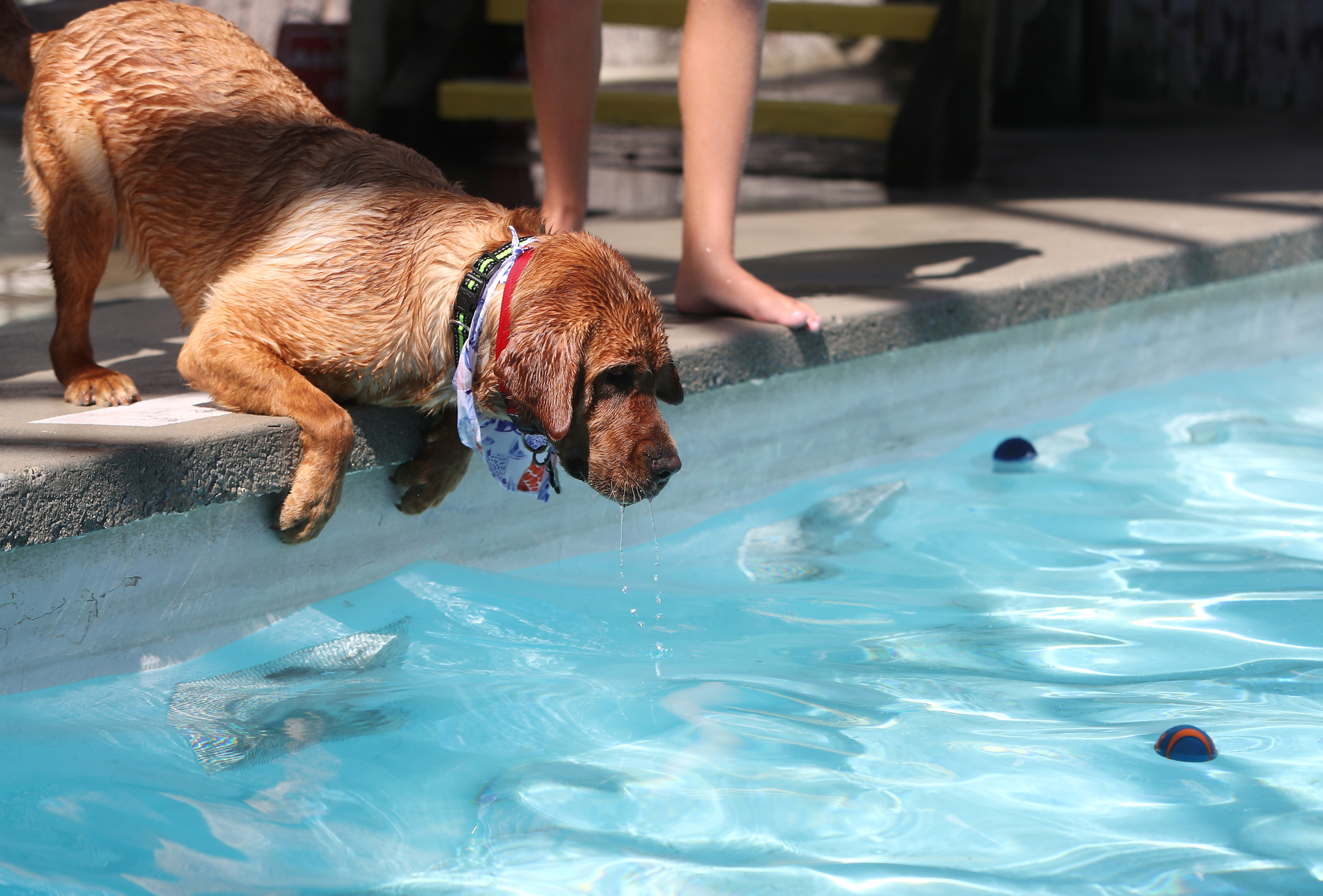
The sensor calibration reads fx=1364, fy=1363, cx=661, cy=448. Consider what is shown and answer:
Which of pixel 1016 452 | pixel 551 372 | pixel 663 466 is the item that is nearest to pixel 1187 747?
pixel 663 466

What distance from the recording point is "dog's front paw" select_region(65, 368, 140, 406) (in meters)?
3.11

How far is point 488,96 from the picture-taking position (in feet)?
26.6

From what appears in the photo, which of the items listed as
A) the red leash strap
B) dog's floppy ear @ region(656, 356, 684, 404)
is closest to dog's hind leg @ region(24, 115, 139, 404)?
the red leash strap

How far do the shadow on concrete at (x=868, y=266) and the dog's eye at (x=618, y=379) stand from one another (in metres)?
1.84

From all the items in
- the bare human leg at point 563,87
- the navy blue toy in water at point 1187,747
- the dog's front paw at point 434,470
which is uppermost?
the bare human leg at point 563,87

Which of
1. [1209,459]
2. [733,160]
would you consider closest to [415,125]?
[733,160]

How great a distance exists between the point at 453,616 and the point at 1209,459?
283cm

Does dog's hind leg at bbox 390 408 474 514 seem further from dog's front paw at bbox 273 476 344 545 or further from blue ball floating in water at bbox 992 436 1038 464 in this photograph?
blue ball floating in water at bbox 992 436 1038 464

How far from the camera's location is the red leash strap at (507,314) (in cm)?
273

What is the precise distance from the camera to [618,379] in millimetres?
2750

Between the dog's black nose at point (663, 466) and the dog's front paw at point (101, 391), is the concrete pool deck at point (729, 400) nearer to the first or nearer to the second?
the dog's front paw at point (101, 391)

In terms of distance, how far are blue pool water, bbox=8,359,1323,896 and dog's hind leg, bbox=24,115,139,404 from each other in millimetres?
911

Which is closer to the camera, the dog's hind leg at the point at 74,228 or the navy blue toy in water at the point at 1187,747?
the navy blue toy in water at the point at 1187,747

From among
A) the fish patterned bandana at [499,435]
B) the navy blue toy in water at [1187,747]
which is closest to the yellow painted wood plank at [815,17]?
the fish patterned bandana at [499,435]
